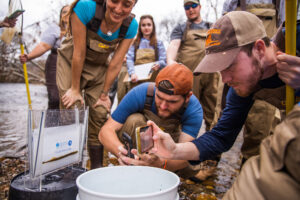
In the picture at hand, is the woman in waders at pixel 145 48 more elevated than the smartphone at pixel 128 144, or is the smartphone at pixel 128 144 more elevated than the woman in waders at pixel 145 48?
the woman in waders at pixel 145 48

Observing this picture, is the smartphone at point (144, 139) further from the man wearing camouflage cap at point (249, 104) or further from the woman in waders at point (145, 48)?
the woman in waders at point (145, 48)

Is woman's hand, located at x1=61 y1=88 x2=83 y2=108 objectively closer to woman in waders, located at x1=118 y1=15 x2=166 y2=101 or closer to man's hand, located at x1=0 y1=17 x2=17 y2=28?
man's hand, located at x1=0 y1=17 x2=17 y2=28

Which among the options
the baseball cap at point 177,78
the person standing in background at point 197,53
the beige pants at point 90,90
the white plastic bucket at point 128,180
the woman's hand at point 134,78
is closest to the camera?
the white plastic bucket at point 128,180

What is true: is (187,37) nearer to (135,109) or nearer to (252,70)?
(135,109)

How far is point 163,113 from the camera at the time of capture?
199 centimetres

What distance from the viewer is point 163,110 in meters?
1.96

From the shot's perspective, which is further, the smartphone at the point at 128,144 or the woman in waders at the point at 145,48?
the woman in waders at the point at 145,48

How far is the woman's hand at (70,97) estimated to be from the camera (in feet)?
7.32

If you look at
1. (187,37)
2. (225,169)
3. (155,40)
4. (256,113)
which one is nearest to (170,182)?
(256,113)

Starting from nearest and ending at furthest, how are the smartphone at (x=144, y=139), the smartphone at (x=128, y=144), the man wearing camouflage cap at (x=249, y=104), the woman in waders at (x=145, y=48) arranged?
1. the man wearing camouflage cap at (x=249, y=104)
2. the smartphone at (x=144, y=139)
3. the smartphone at (x=128, y=144)
4. the woman in waders at (x=145, y=48)

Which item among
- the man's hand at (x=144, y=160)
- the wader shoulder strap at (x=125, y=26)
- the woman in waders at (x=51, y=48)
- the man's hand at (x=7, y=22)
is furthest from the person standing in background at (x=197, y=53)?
the man's hand at (x=7, y=22)

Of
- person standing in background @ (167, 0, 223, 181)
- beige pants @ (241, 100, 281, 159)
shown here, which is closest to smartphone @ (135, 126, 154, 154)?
beige pants @ (241, 100, 281, 159)

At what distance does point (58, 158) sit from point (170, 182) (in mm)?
625

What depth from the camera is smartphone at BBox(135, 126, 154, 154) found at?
4.25ft
